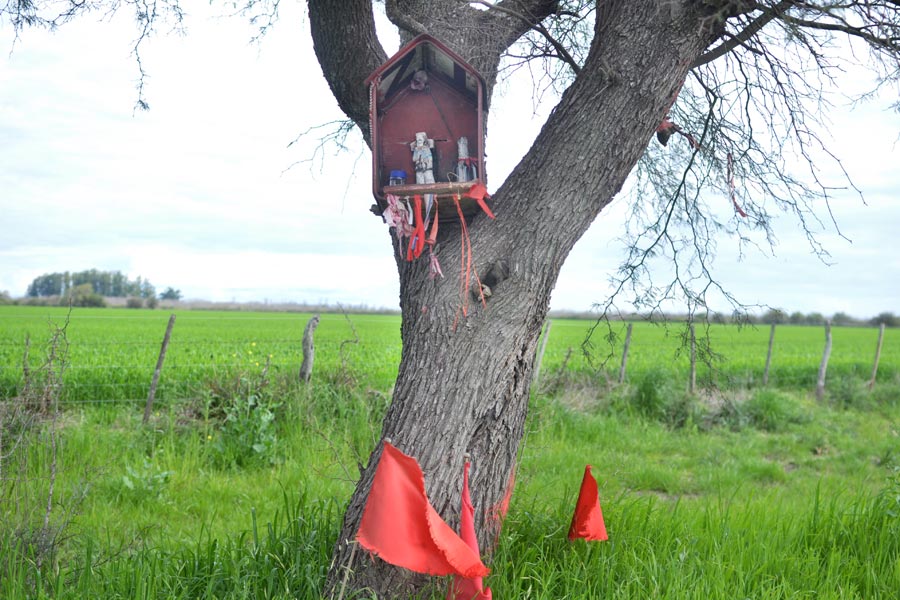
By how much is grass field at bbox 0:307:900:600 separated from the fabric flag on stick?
0.36ft

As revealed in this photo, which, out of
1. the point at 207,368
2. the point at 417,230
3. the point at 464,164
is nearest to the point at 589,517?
the point at 417,230

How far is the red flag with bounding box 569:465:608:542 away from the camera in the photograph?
148 inches

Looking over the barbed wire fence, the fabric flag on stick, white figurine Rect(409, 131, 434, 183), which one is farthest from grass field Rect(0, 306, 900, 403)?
white figurine Rect(409, 131, 434, 183)

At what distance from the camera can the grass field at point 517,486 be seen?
3660 millimetres

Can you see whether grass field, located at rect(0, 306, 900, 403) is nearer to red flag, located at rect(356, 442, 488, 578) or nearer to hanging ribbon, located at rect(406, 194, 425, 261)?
hanging ribbon, located at rect(406, 194, 425, 261)

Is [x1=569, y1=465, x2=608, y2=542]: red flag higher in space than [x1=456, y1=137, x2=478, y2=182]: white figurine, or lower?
lower

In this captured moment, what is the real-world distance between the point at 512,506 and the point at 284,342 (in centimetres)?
1480

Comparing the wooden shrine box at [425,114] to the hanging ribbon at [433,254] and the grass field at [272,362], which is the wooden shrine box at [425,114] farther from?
the grass field at [272,362]

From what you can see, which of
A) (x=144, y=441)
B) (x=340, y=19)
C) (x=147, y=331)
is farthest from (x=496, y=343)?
(x=147, y=331)

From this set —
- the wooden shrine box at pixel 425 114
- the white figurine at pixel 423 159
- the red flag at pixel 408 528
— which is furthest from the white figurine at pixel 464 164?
the red flag at pixel 408 528

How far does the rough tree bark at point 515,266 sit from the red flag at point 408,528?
24cm

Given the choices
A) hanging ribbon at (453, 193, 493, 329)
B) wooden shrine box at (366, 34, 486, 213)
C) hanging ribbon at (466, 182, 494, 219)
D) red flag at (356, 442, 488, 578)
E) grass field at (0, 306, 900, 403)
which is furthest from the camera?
grass field at (0, 306, 900, 403)

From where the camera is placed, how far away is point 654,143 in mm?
5785

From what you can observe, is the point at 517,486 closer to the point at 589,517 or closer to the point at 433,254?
the point at 589,517
